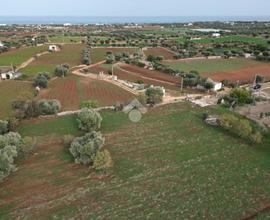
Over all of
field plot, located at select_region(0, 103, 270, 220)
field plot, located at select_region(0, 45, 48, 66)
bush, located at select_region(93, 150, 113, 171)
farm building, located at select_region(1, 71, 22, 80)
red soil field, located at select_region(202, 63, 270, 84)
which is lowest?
red soil field, located at select_region(202, 63, 270, 84)

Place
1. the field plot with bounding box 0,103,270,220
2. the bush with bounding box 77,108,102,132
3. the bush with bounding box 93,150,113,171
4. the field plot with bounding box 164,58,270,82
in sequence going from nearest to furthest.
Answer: the field plot with bounding box 0,103,270,220 → the bush with bounding box 93,150,113,171 → the bush with bounding box 77,108,102,132 → the field plot with bounding box 164,58,270,82

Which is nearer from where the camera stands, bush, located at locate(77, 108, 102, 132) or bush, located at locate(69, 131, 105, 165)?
bush, located at locate(69, 131, 105, 165)

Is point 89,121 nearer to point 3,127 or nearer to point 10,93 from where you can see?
point 3,127

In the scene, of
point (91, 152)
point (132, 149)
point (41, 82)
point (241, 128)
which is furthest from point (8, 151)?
point (41, 82)

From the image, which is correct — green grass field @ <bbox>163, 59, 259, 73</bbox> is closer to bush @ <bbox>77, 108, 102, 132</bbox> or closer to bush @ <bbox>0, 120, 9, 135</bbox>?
bush @ <bbox>77, 108, 102, 132</bbox>

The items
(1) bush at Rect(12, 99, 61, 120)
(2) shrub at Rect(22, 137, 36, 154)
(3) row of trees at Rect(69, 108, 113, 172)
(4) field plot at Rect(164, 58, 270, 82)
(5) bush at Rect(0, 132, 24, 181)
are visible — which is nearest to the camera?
(5) bush at Rect(0, 132, 24, 181)

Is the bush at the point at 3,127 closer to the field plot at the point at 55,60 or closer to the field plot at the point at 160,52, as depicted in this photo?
the field plot at the point at 55,60

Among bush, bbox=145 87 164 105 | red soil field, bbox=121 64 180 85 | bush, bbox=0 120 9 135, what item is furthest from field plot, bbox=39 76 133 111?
red soil field, bbox=121 64 180 85
